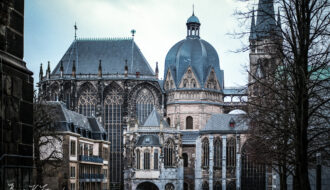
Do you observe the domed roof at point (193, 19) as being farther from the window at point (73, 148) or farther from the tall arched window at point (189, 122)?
the window at point (73, 148)

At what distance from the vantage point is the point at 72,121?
63.5 metres

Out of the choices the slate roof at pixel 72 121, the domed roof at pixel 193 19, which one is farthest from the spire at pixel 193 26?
the slate roof at pixel 72 121

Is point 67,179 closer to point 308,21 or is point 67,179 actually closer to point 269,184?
point 269,184

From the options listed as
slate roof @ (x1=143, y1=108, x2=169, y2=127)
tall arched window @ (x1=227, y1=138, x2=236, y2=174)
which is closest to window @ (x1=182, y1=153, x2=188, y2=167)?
tall arched window @ (x1=227, y1=138, x2=236, y2=174)

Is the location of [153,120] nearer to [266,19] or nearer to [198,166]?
[198,166]

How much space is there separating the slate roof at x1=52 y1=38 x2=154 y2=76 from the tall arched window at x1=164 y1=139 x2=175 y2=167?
12447 mm

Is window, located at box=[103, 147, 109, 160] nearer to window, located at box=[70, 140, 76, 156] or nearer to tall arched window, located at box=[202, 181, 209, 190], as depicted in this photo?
window, located at box=[70, 140, 76, 156]

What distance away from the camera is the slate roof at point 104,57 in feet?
297

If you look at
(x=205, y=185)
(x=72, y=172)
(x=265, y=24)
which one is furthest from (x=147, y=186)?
(x=265, y=24)

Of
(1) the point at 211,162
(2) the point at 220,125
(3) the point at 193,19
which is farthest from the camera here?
(3) the point at 193,19

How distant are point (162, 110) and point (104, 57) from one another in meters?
12.7

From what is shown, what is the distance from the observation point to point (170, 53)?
95.0m

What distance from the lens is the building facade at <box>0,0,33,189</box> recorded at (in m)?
9.45

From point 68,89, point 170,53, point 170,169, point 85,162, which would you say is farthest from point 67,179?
point 170,53
